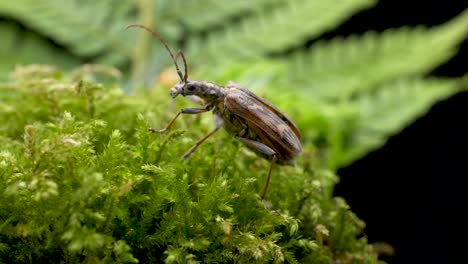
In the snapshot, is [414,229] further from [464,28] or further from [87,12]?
[87,12]

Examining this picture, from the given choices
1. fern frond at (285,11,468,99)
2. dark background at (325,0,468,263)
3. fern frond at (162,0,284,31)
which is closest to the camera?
fern frond at (285,11,468,99)

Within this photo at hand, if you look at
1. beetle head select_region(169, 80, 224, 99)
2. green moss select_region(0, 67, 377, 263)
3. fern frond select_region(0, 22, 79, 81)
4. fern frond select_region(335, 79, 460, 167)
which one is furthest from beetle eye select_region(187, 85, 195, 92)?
fern frond select_region(0, 22, 79, 81)

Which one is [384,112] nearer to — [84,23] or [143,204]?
[84,23]

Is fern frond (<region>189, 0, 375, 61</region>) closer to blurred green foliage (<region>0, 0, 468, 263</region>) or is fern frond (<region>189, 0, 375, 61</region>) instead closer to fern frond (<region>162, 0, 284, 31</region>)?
blurred green foliage (<region>0, 0, 468, 263</region>)

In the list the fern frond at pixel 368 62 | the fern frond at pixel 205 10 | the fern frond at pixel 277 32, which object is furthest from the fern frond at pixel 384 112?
the fern frond at pixel 205 10

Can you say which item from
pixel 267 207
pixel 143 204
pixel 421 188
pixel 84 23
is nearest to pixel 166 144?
pixel 143 204

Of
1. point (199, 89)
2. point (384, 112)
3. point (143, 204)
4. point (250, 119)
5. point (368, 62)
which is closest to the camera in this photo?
point (143, 204)
